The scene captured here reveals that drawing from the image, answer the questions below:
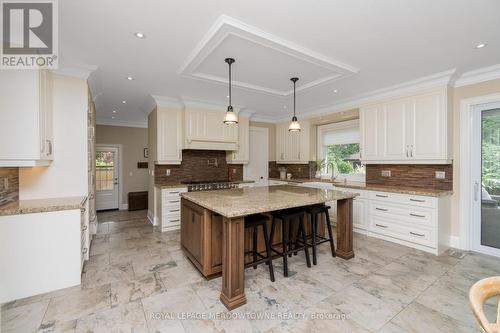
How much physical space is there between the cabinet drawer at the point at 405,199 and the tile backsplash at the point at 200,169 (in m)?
3.15

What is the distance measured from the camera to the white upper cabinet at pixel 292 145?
5770 millimetres

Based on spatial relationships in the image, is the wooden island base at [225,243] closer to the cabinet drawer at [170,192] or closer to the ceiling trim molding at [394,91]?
the cabinet drawer at [170,192]

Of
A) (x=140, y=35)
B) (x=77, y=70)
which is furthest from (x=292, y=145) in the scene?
(x=77, y=70)

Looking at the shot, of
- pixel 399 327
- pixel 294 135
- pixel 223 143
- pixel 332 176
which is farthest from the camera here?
pixel 294 135

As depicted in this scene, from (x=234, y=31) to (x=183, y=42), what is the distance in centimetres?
63

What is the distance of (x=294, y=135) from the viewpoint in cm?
605

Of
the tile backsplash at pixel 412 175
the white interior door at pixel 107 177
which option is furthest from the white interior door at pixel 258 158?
the white interior door at pixel 107 177

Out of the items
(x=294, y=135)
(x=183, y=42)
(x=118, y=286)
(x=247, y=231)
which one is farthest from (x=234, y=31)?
(x=294, y=135)

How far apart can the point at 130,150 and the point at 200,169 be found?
2.73 metres

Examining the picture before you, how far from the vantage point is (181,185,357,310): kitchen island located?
7.11 feet

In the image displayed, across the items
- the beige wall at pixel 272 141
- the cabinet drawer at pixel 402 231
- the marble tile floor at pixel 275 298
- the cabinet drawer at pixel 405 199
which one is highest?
the beige wall at pixel 272 141

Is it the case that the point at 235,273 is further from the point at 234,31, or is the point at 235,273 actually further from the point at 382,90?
the point at 382,90

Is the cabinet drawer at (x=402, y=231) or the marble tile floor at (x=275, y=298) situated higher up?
the cabinet drawer at (x=402, y=231)

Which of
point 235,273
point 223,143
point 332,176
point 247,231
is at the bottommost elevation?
point 235,273
